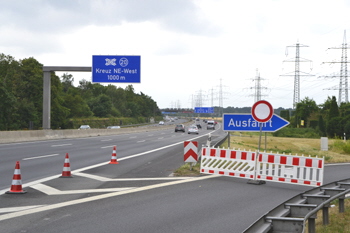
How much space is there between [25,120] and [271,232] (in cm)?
7165

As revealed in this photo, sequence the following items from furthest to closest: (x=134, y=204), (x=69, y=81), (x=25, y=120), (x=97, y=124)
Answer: (x=69, y=81), (x=97, y=124), (x=25, y=120), (x=134, y=204)

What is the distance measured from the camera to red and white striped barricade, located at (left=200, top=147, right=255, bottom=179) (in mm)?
14195

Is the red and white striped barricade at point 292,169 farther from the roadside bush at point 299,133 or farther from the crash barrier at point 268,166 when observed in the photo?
the roadside bush at point 299,133

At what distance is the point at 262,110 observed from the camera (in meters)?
13.9

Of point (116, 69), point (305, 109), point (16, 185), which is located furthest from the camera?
point (305, 109)

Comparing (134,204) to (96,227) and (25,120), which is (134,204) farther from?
(25,120)

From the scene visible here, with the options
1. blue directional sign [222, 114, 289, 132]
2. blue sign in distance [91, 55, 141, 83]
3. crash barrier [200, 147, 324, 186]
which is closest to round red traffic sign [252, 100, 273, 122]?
crash barrier [200, 147, 324, 186]

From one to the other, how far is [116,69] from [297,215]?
31.1 m

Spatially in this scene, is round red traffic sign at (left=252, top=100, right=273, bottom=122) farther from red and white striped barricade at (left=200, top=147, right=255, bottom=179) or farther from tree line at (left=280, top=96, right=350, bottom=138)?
tree line at (left=280, top=96, right=350, bottom=138)

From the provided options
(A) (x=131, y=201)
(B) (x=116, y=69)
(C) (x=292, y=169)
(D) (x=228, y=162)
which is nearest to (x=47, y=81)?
(B) (x=116, y=69)

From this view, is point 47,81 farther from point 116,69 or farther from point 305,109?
point 305,109

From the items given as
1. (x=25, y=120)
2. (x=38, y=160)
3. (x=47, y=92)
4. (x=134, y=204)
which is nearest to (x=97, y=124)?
(x=25, y=120)

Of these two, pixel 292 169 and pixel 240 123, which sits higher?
pixel 240 123

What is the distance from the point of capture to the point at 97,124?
317ft
